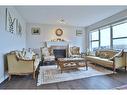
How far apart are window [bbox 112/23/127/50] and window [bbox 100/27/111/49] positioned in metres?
0.52

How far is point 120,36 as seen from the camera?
631 centimetres

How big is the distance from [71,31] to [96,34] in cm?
174

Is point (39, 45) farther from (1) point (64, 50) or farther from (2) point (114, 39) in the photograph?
(2) point (114, 39)

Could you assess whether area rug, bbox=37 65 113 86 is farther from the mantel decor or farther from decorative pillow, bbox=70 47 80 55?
the mantel decor

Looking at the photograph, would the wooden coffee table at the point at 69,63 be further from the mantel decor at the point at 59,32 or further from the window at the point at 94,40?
the mantel decor at the point at 59,32

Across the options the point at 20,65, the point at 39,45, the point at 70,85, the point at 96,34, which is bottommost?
the point at 70,85

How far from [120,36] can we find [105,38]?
1343 mm

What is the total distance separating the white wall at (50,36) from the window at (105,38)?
2.01 meters

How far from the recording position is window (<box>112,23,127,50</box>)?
6.02 m

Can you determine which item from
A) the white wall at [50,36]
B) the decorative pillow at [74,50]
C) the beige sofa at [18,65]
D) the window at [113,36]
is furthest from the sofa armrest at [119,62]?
the white wall at [50,36]

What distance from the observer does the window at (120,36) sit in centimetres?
602

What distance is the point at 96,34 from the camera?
878 cm
